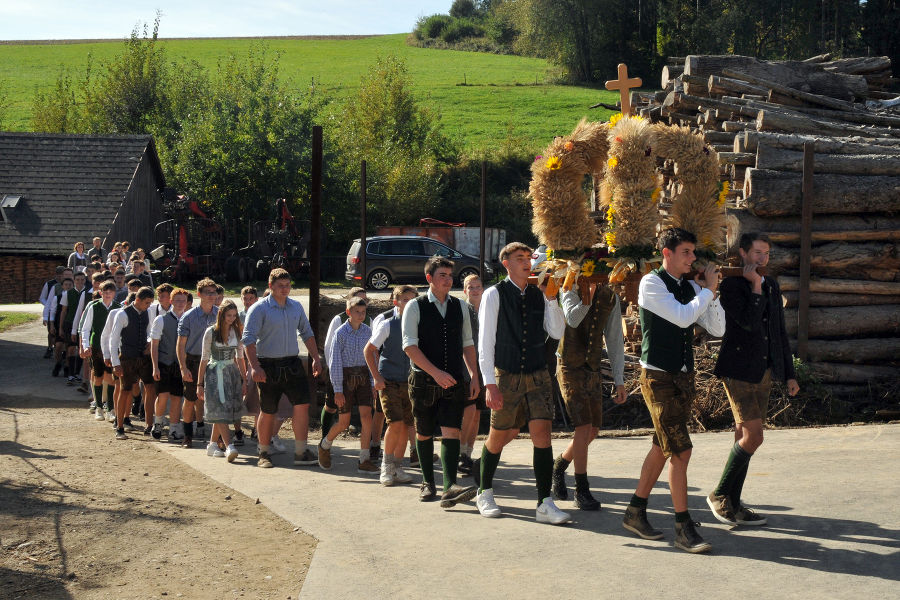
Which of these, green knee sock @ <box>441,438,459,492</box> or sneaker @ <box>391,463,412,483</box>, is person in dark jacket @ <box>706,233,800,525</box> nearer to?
green knee sock @ <box>441,438,459,492</box>

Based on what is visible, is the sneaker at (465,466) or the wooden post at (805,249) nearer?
the sneaker at (465,466)

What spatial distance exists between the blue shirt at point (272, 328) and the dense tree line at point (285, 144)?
88.8 ft

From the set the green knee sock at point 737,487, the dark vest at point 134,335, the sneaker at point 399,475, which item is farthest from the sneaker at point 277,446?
the green knee sock at point 737,487

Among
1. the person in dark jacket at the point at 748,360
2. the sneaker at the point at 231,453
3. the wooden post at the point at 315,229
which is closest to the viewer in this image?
the person in dark jacket at the point at 748,360

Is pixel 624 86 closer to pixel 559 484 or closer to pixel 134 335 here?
pixel 559 484

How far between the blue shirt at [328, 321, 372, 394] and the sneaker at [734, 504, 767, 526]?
3.82m

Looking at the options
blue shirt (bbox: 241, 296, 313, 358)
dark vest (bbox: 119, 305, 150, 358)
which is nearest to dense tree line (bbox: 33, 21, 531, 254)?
dark vest (bbox: 119, 305, 150, 358)

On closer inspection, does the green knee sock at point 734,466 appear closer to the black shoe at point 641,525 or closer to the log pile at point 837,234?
the black shoe at point 641,525

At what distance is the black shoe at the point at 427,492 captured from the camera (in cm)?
759

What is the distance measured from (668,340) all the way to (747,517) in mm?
1387

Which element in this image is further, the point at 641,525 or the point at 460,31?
the point at 460,31

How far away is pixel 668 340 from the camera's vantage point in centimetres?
611

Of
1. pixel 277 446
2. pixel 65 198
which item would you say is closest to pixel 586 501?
pixel 277 446

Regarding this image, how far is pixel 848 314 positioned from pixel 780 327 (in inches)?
242
